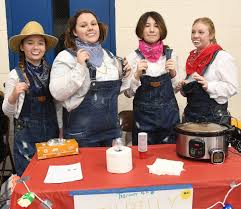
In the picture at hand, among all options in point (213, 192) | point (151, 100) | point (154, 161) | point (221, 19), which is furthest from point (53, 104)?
point (221, 19)

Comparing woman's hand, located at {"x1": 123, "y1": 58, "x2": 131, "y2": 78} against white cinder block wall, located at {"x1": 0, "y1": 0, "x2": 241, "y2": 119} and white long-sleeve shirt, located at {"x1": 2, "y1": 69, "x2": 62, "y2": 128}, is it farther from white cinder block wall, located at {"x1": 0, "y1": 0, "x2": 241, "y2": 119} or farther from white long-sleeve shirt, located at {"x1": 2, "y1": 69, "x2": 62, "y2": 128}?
white cinder block wall, located at {"x1": 0, "y1": 0, "x2": 241, "y2": 119}

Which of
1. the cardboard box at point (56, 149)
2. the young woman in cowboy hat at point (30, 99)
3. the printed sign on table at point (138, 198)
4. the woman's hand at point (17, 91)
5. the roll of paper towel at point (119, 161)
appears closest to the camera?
the printed sign on table at point (138, 198)

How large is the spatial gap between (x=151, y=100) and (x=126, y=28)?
0.90 metres

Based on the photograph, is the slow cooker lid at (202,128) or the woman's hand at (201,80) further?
the woman's hand at (201,80)

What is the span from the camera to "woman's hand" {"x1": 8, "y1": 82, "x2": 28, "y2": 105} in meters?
1.92

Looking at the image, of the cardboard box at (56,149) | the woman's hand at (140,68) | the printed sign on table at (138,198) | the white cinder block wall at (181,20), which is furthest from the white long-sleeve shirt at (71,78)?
the white cinder block wall at (181,20)

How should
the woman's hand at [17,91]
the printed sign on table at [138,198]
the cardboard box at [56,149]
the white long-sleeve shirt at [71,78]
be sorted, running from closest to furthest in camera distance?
the printed sign on table at [138,198]
the cardboard box at [56,149]
the white long-sleeve shirt at [71,78]
the woman's hand at [17,91]

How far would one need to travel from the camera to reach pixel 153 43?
2197mm

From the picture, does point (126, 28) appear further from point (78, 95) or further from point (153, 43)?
point (78, 95)

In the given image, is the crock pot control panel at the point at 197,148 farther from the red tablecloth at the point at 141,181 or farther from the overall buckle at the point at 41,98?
the overall buckle at the point at 41,98

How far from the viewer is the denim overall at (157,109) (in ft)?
7.26

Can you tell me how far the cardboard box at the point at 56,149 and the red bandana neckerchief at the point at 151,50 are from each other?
2.72ft

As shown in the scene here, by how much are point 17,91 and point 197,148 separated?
3.36 feet

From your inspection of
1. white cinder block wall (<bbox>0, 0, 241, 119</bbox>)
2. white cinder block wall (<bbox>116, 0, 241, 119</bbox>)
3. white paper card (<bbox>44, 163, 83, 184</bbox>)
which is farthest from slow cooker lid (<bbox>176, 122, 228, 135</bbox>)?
white cinder block wall (<bbox>116, 0, 241, 119</bbox>)
